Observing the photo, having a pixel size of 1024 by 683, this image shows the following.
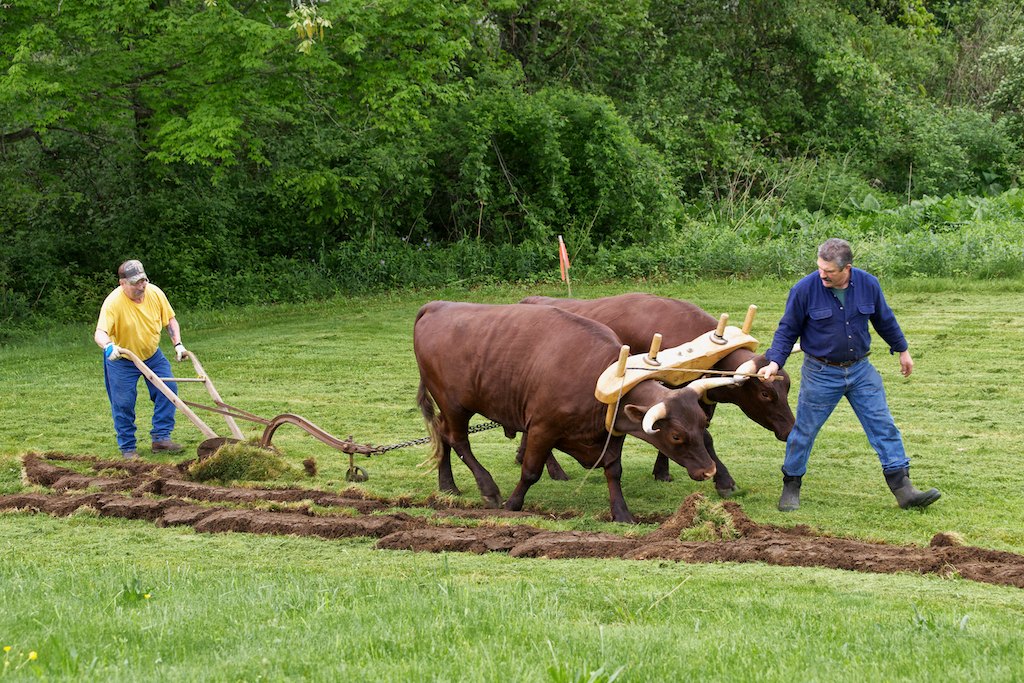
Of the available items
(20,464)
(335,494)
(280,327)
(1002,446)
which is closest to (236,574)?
(335,494)

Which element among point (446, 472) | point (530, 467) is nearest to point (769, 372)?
point (530, 467)

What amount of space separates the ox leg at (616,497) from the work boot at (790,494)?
4.02 ft

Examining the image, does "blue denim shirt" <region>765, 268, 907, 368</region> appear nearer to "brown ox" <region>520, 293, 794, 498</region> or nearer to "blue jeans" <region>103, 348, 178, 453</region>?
"brown ox" <region>520, 293, 794, 498</region>

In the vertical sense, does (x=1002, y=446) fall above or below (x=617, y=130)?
below

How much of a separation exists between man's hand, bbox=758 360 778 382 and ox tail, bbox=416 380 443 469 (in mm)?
3024

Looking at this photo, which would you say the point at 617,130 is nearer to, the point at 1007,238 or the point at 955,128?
the point at 1007,238

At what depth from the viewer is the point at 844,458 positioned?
11492mm

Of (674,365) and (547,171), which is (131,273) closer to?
(674,365)

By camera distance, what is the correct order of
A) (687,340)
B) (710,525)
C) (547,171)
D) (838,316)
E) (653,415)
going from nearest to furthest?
(710,525)
(653,415)
(838,316)
(687,340)
(547,171)

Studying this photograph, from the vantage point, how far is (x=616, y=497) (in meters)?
9.34

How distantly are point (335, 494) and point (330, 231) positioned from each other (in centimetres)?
1734

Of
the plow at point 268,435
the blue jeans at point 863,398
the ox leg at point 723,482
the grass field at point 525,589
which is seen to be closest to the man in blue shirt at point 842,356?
the blue jeans at point 863,398

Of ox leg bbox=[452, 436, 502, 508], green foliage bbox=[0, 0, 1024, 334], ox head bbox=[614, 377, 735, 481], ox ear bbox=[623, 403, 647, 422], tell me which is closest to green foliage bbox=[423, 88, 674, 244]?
green foliage bbox=[0, 0, 1024, 334]

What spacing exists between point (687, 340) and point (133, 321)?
18.0 ft
